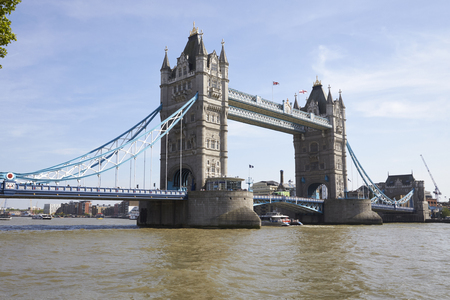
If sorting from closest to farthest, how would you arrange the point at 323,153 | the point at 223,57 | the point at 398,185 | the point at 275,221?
the point at 223,57
the point at 275,221
the point at 323,153
the point at 398,185

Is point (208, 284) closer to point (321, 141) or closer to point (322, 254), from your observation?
point (322, 254)

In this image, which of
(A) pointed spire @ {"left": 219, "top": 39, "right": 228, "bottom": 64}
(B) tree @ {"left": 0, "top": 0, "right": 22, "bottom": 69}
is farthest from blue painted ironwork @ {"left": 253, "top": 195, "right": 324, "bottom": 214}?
(B) tree @ {"left": 0, "top": 0, "right": 22, "bottom": 69}

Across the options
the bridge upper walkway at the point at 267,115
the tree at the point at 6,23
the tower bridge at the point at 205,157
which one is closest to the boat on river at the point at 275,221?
the tower bridge at the point at 205,157

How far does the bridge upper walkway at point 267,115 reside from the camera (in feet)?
232

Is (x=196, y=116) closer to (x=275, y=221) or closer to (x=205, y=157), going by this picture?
(x=205, y=157)

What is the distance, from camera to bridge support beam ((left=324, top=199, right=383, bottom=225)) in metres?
78.8

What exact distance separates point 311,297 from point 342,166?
268 ft

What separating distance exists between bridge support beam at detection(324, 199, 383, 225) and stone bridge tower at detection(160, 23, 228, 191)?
2857cm

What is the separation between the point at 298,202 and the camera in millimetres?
77250

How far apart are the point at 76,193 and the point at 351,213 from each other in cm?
5378

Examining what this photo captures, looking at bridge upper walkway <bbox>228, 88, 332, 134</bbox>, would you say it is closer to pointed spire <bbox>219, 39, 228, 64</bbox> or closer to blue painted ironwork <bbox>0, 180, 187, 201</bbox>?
Answer: pointed spire <bbox>219, 39, 228, 64</bbox>

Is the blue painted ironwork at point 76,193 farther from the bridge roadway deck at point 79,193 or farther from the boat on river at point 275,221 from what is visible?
the boat on river at point 275,221

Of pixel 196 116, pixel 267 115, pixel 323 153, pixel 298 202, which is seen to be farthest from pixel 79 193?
pixel 323 153

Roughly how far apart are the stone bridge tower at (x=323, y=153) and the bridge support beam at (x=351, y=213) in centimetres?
752
